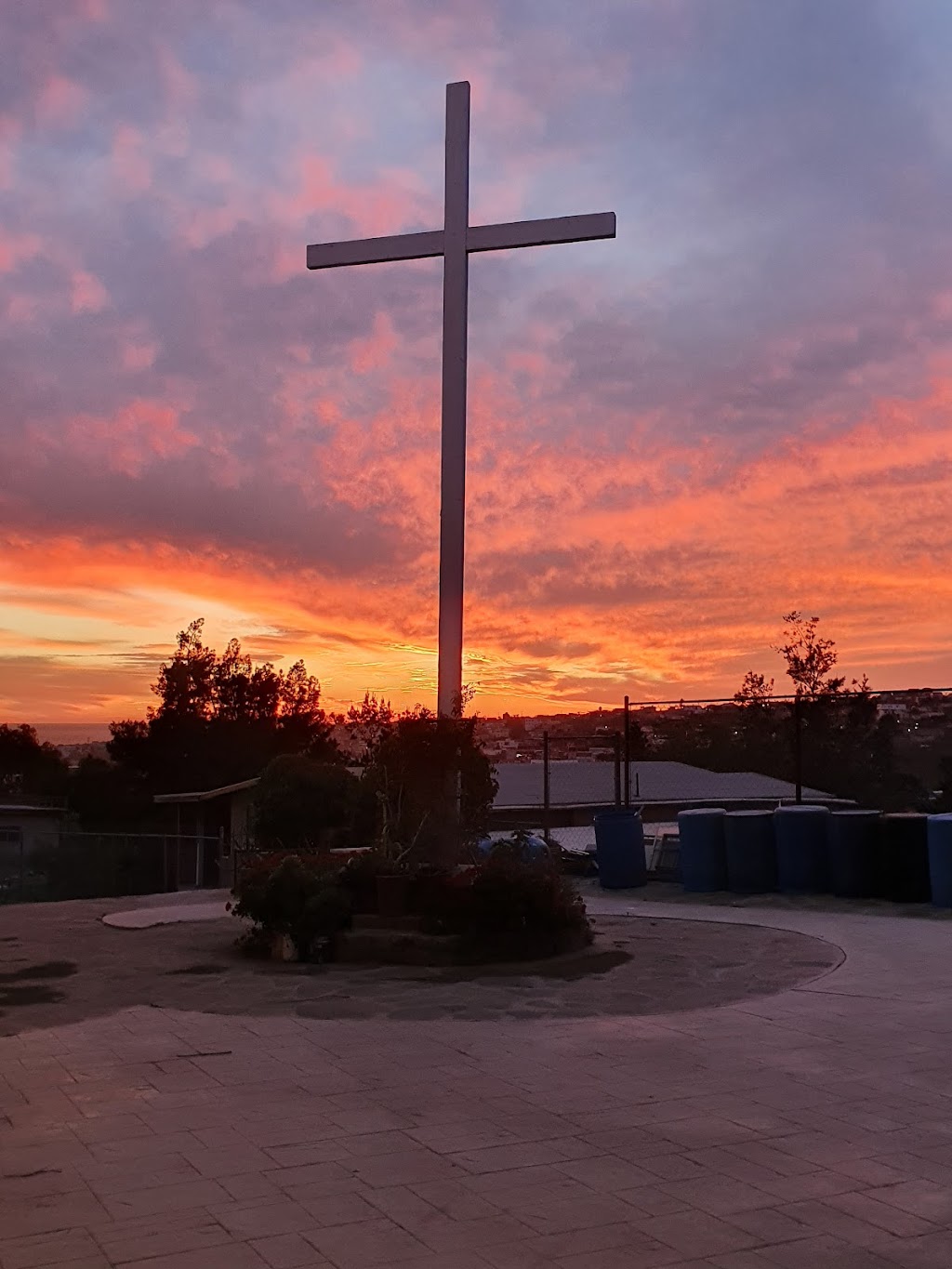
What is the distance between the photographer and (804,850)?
54.0ft

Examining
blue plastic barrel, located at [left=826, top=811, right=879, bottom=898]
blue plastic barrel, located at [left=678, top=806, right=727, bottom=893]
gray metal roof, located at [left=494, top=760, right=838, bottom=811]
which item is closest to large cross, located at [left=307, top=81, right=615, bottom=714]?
blue plastic barrel, located at [left=678, top=806, right=727, bottom=893]

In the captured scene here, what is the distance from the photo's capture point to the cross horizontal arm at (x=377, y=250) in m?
14.8

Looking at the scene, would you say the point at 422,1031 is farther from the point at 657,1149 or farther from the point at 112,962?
the point at 112,962

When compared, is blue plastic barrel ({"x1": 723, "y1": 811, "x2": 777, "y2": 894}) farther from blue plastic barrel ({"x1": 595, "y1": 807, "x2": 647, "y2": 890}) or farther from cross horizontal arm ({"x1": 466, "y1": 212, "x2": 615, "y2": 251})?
cross horizontal arm ({"x1": 466, "y1": 212, "x2": 615, "y2": 251})

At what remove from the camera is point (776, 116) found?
13070 mm

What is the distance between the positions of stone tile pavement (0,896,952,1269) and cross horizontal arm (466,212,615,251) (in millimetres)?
8477

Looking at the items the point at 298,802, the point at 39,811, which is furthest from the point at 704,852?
the point at 39,811

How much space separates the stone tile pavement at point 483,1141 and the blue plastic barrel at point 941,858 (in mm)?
6159

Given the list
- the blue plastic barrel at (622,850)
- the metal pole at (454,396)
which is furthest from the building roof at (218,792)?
the metal pole at (454,396)

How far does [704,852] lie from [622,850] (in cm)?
147

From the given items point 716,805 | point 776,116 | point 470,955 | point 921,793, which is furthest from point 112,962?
point 716,805

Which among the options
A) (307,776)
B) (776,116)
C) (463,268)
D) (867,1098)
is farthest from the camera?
(307,776)

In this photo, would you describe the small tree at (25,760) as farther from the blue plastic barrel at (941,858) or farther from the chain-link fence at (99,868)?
the blue plastic barrel at (941,858)

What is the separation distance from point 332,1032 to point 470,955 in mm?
2932
